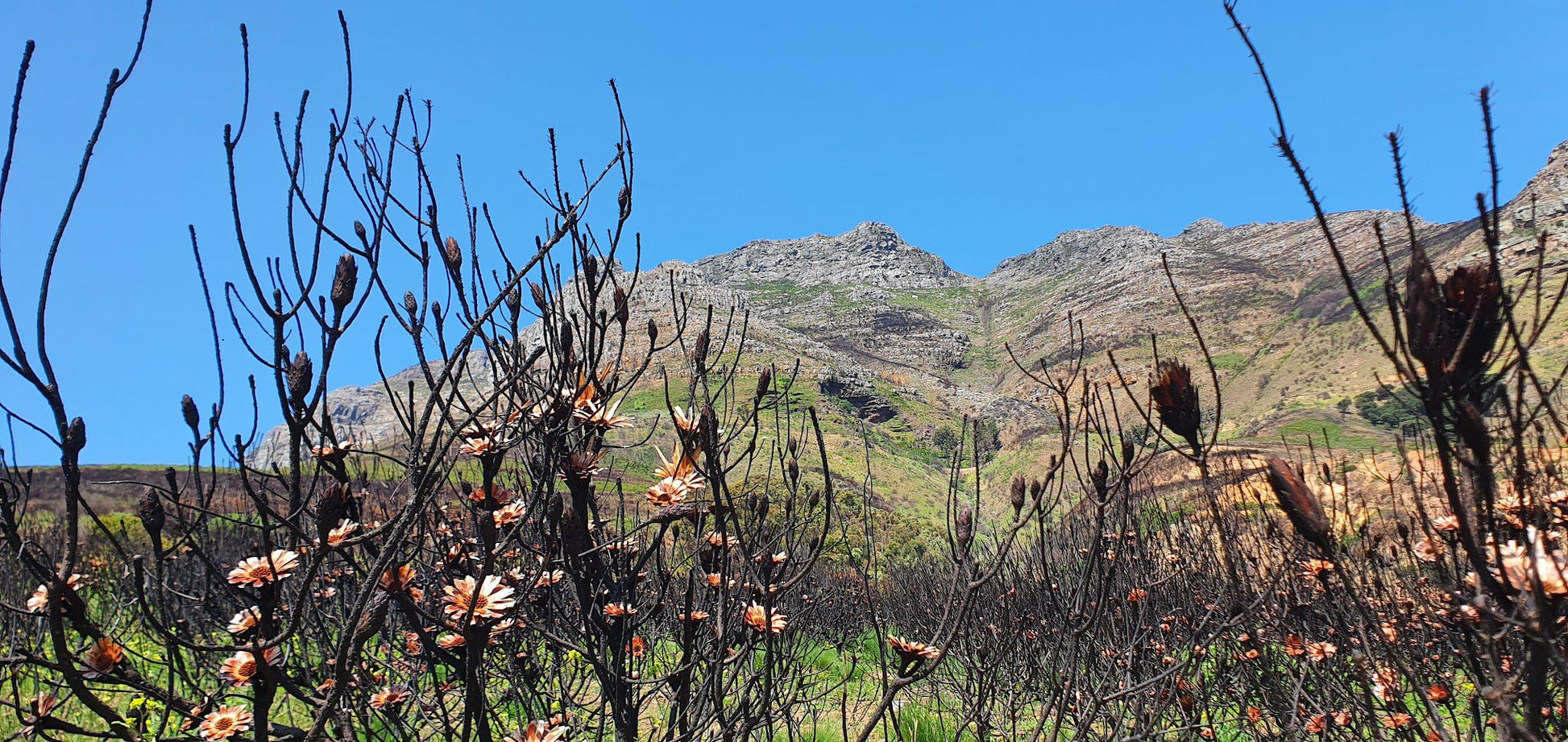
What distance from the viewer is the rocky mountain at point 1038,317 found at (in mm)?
55625

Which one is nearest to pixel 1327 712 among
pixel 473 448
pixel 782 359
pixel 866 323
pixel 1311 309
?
pixel 473 448

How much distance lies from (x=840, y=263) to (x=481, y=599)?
6095 inches

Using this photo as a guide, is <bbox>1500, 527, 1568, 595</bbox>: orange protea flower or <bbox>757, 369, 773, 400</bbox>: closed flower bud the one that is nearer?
<bbox>1500, 527, 1568, 595</bbox>: orange protea flower

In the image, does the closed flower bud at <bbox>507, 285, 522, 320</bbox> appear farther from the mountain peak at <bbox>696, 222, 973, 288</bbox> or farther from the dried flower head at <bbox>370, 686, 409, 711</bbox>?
the mountain peak at <bbox>696, 222, 973, 288</bbox>

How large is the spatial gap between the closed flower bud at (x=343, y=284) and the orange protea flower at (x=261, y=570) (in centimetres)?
43

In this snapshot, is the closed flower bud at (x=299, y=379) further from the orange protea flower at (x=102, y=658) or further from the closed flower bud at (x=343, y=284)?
the orange protea flower at (x=102, y=658)

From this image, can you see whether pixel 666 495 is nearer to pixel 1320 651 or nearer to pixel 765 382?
pixel 765 382

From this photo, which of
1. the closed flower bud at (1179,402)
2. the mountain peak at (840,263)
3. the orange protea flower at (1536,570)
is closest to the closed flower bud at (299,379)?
the closed flower bud at (1179,402)

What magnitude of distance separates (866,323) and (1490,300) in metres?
120

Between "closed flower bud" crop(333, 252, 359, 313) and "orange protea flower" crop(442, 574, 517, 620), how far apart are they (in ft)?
1.79

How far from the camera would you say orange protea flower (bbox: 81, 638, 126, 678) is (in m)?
1.29

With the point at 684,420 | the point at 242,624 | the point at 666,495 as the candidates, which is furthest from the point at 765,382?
the point at 242,624

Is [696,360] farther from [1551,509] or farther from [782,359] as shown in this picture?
[782,359]

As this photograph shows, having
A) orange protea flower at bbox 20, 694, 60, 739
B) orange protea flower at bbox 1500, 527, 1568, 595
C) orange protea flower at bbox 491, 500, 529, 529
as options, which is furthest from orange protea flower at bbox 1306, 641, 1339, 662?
orange protea flower at bbox 20, 694, 60, 739
